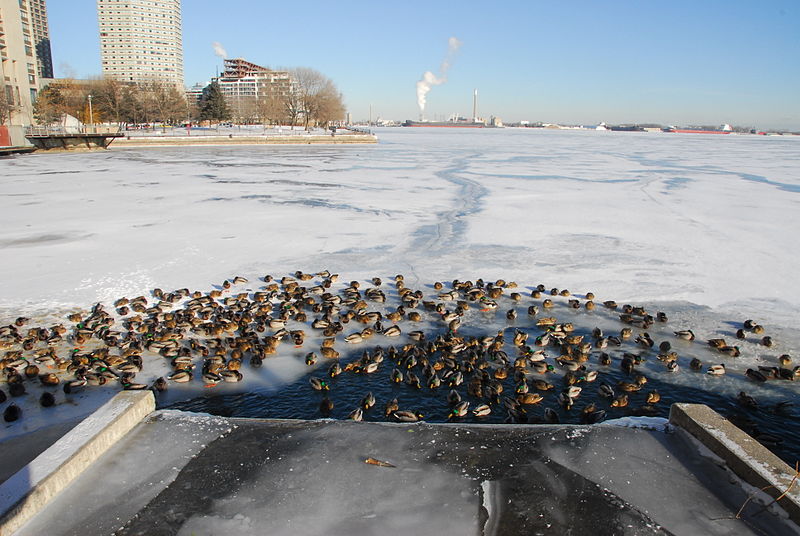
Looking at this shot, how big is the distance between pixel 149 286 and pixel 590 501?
958cm

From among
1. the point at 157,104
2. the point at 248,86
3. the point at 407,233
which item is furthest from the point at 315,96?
the point at 248,86

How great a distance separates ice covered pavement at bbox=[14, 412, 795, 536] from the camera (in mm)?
4172

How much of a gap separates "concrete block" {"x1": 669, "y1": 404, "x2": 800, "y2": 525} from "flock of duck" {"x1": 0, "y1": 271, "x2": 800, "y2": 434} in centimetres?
140

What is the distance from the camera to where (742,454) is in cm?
476

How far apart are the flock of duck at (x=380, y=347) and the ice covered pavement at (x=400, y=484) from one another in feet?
4.40

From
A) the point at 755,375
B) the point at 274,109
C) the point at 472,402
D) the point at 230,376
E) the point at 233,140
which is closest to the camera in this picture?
the point at 472,402

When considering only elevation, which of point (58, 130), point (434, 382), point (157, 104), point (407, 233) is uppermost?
point (157, 104)

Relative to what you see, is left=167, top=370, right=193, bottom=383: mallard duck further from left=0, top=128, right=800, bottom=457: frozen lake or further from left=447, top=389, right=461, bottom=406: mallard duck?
left=447, top=389, right=461, bottom=406: mallard duck

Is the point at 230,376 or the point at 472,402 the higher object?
the point at 230,376

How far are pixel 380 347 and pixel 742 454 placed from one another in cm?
495

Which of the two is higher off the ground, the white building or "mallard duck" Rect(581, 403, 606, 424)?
the white building

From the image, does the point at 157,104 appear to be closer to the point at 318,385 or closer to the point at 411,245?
the point at 411,245

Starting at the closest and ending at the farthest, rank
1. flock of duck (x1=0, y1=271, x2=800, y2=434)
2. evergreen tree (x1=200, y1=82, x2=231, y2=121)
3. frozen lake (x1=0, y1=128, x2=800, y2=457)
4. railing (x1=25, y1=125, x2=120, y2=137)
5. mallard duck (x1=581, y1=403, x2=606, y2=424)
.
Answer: mallard duck (x1=581, y1=403, x2=606, y2=424) → flock of duck (x1=0, y1=271, x2=800, y2=434) → frozen lake (x1=0, y1=128, x2=800, y2=457) → railing (x1=25, y1=125, x2=120, y2=137) → evergreen tree (x1=200, y1=82, x2=231, y2=121)

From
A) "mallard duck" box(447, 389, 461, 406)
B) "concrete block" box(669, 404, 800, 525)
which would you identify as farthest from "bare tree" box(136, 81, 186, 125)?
"concrete block" box(669, 404, 800, 525)
